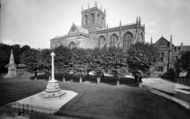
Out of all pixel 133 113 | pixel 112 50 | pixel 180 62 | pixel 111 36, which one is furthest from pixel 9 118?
pixel 111 36

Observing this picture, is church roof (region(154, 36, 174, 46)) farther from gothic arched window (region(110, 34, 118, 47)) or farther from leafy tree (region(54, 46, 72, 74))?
leafy tree (region(54, 46, 72, 74))

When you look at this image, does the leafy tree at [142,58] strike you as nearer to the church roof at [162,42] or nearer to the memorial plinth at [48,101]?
the memorial plinth at [48,101]

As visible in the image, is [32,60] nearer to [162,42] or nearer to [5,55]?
[5,55]

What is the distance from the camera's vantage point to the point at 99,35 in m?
41.8

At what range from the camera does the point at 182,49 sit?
30.7 metres

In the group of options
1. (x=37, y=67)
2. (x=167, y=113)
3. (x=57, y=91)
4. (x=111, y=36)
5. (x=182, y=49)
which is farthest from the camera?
(x=111, y=36)

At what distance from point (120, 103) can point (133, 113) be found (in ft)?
6.48

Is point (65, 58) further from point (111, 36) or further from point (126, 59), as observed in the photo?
point (111, 36)

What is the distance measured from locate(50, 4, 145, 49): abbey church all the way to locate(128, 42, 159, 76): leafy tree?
16336 mm

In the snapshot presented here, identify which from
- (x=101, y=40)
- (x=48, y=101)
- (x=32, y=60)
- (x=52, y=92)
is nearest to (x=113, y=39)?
(x=101, y=40)

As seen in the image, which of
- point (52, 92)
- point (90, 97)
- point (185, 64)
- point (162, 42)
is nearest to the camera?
point (52, 92)

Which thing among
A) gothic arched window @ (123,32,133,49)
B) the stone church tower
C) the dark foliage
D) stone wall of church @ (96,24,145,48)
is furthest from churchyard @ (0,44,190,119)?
the stone church tower

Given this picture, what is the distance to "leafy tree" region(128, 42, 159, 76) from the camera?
16.3 meters

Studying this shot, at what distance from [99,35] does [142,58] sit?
28046 millimetres
